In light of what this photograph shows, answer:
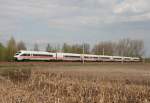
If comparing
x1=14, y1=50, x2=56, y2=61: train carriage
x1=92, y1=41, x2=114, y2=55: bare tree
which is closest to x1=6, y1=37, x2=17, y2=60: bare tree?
x1=14, y1=50, x2=56, y2=61: train carriage

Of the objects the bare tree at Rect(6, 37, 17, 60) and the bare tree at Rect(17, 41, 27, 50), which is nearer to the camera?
the bare tree at Rect(6, 37, 17, 60)

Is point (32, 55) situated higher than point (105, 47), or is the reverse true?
point (105, 47)

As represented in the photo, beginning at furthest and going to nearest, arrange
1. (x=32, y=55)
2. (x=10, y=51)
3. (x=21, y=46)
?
(x=21, y=46), (x=10, y=51), (x=32, y=55)

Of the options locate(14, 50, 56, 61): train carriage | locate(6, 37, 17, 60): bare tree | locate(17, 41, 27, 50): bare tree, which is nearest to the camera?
locate(14, 50, 56, 61): train carriage

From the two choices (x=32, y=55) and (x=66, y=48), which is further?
(x=66, y=48)

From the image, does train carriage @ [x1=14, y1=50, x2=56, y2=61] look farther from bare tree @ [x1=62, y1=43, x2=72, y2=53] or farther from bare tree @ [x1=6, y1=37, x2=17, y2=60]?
bare tree @ [x1=62, y1=43, x2=72, y2=53]

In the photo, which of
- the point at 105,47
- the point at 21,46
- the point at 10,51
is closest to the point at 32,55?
the point at 10,51

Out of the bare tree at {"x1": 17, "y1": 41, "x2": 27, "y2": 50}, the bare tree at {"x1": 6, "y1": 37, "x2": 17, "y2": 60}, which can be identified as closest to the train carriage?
the bare tree at {"x1": 6, "y1": 37, "x2": 17, "y2": 60}

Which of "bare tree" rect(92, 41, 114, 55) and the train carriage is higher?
"bare tree" rect(92, 41, 114, 55)

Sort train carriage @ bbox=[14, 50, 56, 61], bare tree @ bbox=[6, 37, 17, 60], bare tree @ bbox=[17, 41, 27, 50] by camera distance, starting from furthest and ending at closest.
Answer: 1. bare tree @ bbox=[17, 41, 27, 50]
2. bare tree @ bbox=[6, 37, 17, 60]
3. train carriage @ bbox=[14, 50, 56, 61]

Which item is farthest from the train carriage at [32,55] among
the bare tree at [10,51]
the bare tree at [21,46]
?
the bare tree at [21,46]

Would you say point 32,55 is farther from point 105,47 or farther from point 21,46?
point 105,47

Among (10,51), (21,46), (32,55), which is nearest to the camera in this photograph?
(32,55)

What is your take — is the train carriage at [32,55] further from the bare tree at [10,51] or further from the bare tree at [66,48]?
the bare tree at [66,48]
